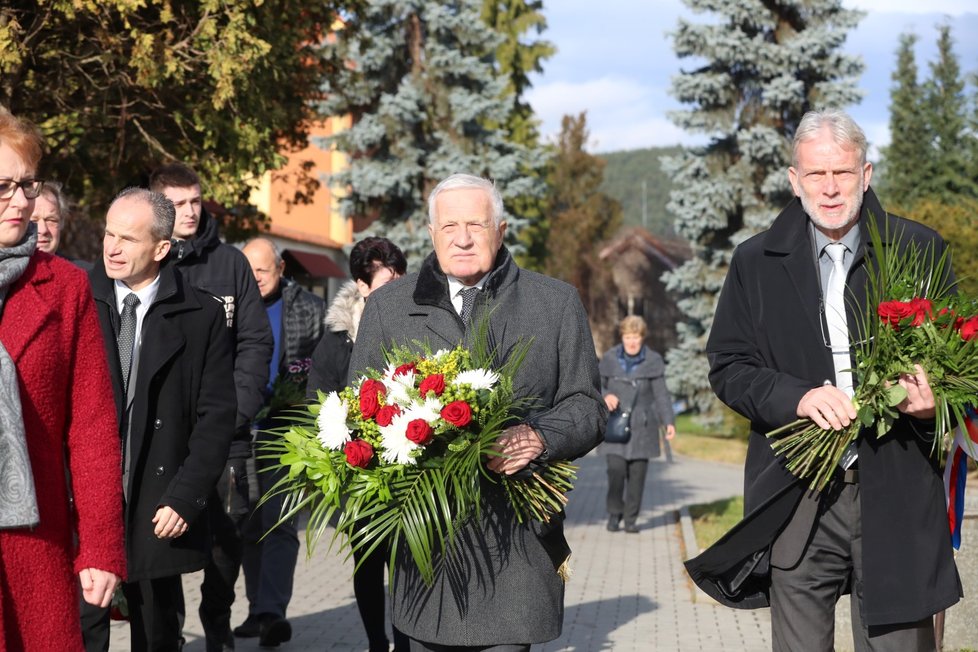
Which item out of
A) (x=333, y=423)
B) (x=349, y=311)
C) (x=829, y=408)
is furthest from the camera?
(x=349, y=311)

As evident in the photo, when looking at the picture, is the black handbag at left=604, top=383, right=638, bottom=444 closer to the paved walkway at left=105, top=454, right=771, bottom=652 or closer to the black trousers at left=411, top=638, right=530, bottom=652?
the paved walkway at left=105, top=454, right=771, bottom=652

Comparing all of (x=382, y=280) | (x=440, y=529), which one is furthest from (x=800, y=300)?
(x=382, y=280)

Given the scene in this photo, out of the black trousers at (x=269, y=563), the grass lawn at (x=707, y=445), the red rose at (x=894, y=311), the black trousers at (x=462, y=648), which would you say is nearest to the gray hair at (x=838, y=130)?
the red rose at (x=894, y=311)

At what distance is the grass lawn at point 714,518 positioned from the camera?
12.1m

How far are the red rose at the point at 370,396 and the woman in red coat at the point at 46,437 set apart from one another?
2.41 ft

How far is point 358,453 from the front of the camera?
3.81m

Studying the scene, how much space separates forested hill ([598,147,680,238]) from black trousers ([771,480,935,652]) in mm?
101601

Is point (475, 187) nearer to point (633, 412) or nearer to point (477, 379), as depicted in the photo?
point (477, 379)

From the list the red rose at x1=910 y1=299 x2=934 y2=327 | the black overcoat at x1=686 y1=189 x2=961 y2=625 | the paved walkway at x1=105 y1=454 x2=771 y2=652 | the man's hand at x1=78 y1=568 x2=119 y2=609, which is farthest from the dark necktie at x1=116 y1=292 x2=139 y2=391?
the red rose at x1=910 y1=299 x2=934 y2=327

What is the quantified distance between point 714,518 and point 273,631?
7119 mm

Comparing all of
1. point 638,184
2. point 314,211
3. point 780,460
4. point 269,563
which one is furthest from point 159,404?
point 638,184

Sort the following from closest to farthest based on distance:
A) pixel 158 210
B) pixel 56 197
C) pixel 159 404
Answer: pixel 159 404 → pixel 158 210 → pixel 56 197

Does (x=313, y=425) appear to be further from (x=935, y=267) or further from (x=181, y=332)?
(x=935, y=267)

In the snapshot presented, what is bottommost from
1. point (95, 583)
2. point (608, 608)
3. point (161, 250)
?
point (608, 608)
